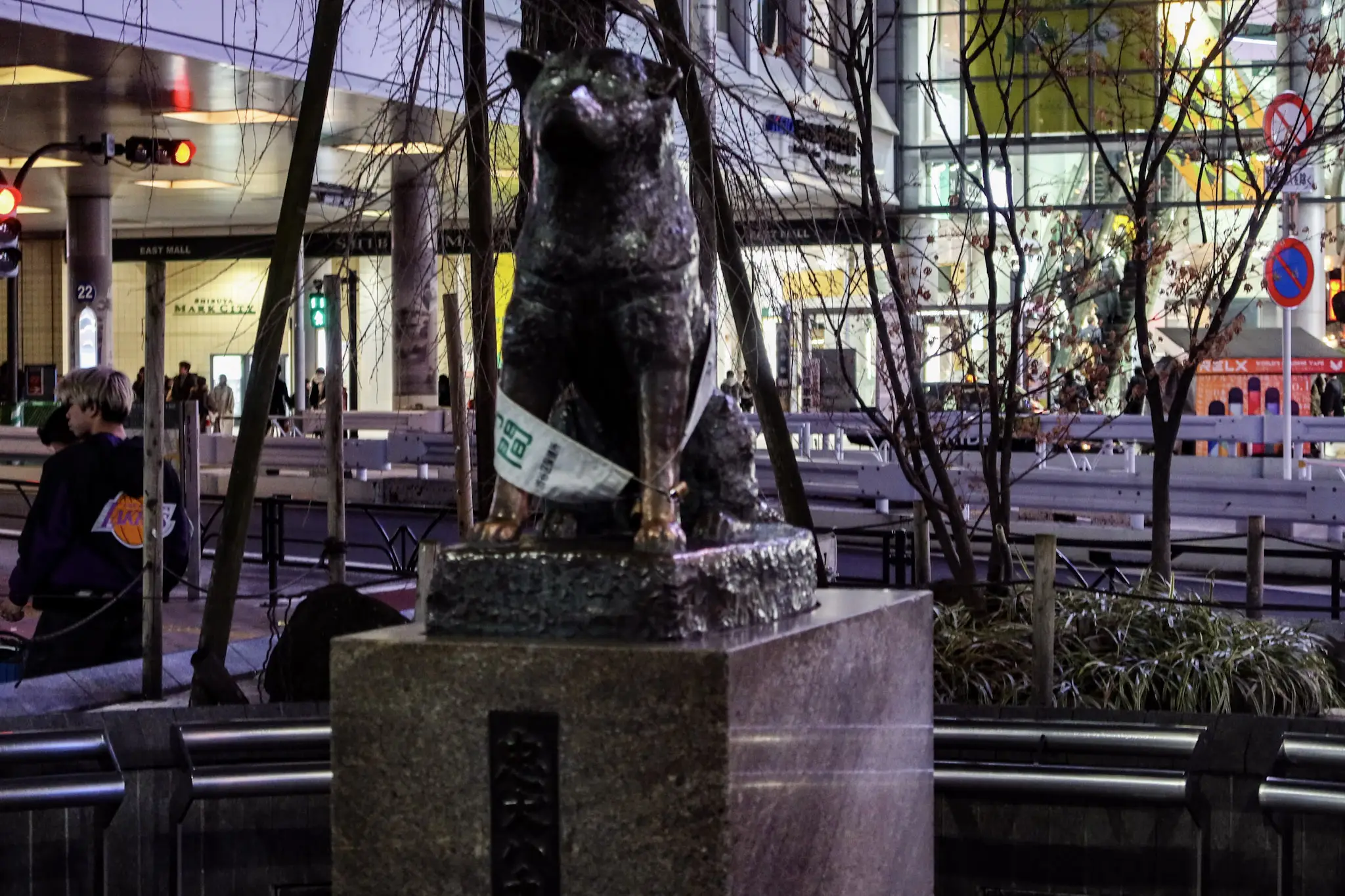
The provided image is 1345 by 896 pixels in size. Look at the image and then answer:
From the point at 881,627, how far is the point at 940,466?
14.5 feet

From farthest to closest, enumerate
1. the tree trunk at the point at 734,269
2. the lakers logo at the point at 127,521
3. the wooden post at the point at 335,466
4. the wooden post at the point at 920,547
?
the wooden post at the point at 920,547 → the lakers logo at the point at 127,521 → the wooden post at the point at 335,466 → the tree trunk at the point at 734,269

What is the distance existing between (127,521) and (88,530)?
177 millimetres

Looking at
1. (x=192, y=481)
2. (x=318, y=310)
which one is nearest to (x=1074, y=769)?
(x=192, y=481)

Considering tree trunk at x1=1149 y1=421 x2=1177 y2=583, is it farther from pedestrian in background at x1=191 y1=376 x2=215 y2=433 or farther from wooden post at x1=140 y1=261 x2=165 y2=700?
pedestrian in background at x1=191 y1=376 x2=215 y2=433

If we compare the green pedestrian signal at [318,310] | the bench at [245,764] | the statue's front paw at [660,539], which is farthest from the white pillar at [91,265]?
the statue's front paw at [660,539]

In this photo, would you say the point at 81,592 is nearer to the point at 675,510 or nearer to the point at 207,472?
the point at 675,510

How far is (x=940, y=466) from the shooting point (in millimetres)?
7969

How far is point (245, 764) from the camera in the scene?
4.75 meters

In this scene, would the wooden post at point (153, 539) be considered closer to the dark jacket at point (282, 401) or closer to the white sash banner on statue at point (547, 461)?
the white sash banner on statue at point (547, 461)

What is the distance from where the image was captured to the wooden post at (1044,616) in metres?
6.37

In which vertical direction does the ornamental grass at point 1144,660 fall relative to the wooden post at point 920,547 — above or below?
below

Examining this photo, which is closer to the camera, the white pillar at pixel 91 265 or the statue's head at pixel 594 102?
the statue's head at pixel 594 102

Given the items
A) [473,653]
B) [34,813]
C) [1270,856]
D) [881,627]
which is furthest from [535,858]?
[1270,856]

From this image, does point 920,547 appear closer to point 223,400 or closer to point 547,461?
point 547,461
